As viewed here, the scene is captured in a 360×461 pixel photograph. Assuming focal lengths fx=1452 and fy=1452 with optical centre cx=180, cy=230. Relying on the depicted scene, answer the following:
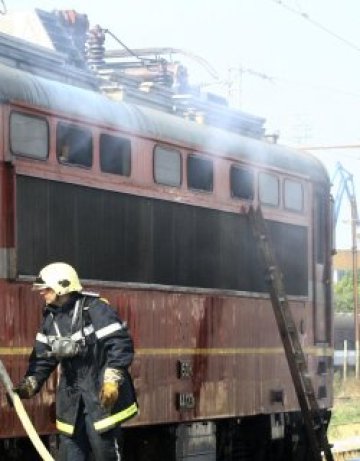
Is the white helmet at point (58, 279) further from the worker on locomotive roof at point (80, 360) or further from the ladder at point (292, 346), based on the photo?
the ladder at point (292, 346)

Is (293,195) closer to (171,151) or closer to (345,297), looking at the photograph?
(171,151)

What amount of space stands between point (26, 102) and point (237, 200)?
132 inches

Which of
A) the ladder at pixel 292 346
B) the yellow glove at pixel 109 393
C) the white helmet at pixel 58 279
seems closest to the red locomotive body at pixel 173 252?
the ladder at pixel 292 346

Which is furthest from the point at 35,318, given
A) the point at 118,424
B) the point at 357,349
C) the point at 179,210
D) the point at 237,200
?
the point at 357,349

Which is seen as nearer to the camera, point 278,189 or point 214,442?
point 214,442

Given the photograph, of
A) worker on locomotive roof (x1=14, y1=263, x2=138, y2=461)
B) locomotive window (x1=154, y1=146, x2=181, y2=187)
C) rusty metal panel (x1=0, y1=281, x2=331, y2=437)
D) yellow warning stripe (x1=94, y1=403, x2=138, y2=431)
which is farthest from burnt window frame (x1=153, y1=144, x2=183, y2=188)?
yellow warning stripe (x1=94, y1=403, x2=138, y2=431)

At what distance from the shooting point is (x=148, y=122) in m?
11.5

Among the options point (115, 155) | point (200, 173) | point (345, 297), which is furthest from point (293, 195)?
point (345, 297)

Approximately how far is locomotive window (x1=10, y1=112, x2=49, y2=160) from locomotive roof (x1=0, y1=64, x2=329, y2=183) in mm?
116

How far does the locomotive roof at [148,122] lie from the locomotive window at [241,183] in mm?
125

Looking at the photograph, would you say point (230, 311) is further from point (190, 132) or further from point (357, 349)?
point (357, 349)

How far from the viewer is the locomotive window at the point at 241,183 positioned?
12.7m

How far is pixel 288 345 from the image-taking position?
1334 centimetres

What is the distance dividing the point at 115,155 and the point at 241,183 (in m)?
2.17
